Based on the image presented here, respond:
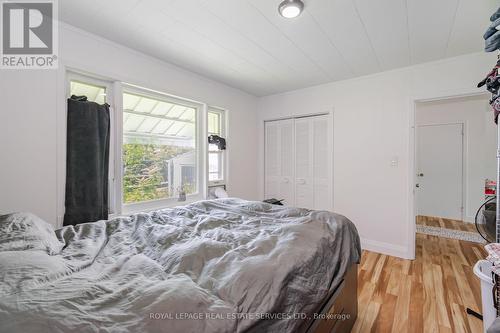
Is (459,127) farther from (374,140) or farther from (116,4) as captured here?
(116,4)

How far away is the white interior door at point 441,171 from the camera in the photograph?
4543 millimetres

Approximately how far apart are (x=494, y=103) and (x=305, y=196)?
2502 mm

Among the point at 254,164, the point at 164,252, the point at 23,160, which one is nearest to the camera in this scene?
the point at 164,252

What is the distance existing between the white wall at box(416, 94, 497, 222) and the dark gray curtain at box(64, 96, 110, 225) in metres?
5.10

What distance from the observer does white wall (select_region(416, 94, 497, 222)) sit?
4176mm

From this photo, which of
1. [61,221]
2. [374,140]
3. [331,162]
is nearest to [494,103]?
[374,140]

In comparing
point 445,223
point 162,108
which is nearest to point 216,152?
point 162,108

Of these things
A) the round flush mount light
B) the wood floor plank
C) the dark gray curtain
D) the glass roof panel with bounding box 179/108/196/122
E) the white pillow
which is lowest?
the wood floor plank

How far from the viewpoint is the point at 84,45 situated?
6.91 ft

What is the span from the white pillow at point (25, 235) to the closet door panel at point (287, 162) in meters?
3.25

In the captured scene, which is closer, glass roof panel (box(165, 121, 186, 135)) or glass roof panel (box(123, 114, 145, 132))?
glass roof panel (box(123, 114, 145, 132))

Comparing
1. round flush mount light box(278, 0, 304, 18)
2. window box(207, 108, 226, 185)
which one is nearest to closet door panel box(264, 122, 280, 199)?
window box(207, 108, 226, 185)

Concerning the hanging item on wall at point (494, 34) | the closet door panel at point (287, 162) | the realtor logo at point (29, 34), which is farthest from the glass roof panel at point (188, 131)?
the hanging item on wall at point (494, 34)

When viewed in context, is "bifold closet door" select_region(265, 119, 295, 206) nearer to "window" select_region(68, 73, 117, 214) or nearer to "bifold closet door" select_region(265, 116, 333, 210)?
"bifold closet door" select_region(265, 116, 333, 210)
